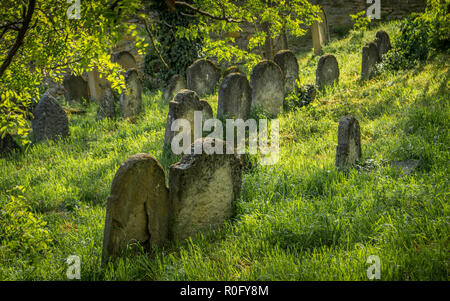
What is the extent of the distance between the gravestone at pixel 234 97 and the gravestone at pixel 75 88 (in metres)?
6.59

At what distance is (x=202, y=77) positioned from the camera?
10531mm

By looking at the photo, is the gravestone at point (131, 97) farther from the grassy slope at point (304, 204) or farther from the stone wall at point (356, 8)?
the stone wall at point (356, 8)

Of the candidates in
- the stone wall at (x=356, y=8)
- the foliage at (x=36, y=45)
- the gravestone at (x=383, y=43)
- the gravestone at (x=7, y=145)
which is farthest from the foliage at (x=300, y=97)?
the stone wall at (x=356, y=8)

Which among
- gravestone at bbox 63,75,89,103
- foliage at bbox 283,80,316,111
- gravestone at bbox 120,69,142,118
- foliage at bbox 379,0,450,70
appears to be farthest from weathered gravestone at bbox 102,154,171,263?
gravestone at bbox 63,75,89,103

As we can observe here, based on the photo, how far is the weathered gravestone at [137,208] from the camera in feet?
11.8

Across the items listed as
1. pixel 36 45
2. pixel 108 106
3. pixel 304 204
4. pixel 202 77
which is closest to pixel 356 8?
pixel 202 77

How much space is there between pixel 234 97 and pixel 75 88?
7.16 metres

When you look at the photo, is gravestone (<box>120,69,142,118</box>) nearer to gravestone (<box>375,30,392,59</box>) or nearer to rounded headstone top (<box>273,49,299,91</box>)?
rounded headstone top (<box>273,49,299,91</box>)

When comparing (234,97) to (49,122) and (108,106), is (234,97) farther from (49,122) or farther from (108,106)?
(49,122)
